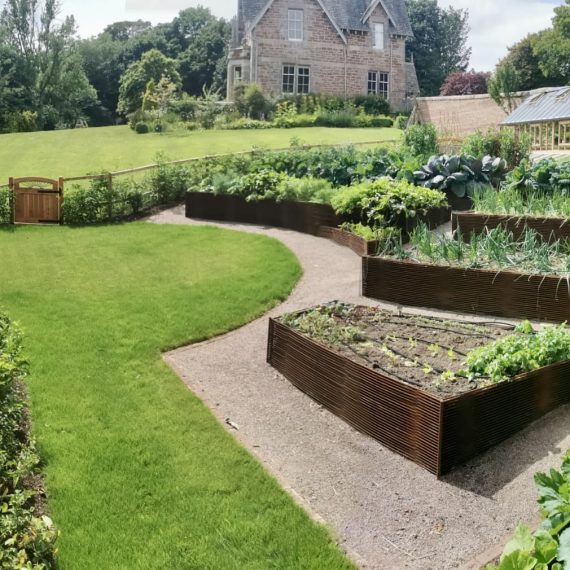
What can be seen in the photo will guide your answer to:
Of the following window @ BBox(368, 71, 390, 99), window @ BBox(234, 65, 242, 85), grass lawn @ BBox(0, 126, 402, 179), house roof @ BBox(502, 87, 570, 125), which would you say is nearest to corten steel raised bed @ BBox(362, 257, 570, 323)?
house roof @ BBox(502, 87, 570, 125)

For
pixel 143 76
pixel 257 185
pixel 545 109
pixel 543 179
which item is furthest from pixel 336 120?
pixel 543 179

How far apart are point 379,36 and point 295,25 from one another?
571 centimetres

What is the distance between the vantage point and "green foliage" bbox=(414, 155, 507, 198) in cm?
1233

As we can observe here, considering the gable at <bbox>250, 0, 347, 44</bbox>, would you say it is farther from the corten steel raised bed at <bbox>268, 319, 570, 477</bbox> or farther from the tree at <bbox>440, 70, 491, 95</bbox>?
the corten steel raised bed at <bbox>268, 319, 570, 477</bbox>

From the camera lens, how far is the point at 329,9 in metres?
40.0

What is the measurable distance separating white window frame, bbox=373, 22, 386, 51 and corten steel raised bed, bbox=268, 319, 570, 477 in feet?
128

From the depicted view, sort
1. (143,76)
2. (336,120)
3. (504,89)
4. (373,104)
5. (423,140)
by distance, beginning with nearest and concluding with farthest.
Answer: (423,140) → (504,89) → (336,120) → (373,104) → (143,76)

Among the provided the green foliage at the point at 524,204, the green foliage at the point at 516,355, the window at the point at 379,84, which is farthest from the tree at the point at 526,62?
the green foliage at the point at 516,355

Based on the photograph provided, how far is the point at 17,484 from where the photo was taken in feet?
13.8

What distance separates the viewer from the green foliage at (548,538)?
2693mm

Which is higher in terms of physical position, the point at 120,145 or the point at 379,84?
the point at 379,84

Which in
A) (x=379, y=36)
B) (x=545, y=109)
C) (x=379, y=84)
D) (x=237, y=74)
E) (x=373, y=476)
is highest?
(x=379, y=36)

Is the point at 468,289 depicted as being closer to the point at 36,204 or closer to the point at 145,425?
the point at 145,425

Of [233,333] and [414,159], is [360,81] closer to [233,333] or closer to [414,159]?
[414,159]
